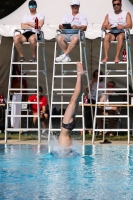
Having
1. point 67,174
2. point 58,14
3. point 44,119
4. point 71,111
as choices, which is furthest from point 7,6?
point 67,174

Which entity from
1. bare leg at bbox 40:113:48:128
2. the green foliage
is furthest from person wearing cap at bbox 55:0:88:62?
the green foliage

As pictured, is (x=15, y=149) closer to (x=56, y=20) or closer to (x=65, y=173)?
(x=65, y=173)

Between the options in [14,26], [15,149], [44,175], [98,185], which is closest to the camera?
[98,185]

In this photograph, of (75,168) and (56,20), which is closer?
(75,168)

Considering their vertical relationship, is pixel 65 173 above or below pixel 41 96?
below

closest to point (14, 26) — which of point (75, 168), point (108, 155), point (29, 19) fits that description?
point (29, 19)

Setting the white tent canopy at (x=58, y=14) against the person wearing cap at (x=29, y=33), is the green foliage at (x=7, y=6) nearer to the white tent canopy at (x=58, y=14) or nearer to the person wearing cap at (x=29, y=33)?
the white tent canopy at (x=58, y=14)

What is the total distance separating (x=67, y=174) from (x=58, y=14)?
768 cm

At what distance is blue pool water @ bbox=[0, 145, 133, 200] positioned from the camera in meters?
6.46

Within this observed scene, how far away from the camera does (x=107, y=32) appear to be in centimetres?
1297

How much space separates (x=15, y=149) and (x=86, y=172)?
3.43 m

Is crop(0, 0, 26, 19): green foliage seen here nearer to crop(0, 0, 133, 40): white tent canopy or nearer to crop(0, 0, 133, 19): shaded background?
crop(0, 0, 133, 19): shaded background

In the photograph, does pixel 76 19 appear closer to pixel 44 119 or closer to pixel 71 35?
pixel 71 35

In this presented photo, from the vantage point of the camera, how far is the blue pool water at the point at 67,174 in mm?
6457
